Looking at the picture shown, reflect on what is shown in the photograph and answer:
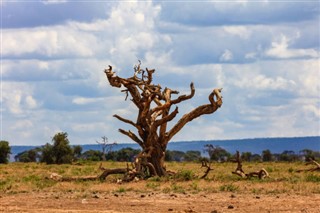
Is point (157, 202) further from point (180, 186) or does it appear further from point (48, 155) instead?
point (48, 155)

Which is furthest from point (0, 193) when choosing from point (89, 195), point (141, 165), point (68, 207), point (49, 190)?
point (141, 165)

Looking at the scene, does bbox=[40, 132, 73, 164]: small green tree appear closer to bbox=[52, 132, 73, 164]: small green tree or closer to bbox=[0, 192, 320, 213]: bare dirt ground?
bbox=[52, 132, 73, 164]: small green tree

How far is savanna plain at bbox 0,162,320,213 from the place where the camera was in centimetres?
2188

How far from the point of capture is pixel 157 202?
23.4 metres

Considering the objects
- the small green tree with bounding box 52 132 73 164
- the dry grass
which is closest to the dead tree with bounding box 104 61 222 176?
the dry grass

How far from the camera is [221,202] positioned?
921 inches

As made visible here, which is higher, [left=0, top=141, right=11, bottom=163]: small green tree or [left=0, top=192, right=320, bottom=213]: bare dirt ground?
[left=0, top=141, right=11, bottom=163]: small green tree

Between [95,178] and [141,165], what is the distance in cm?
202

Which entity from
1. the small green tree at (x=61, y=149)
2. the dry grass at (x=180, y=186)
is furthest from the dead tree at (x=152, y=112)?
the small green tree at (x=61, y=149)

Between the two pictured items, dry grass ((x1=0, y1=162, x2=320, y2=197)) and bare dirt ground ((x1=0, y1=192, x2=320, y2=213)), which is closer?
bare dirt ground ((x1=0, y1=192, x2=320, y2=213))

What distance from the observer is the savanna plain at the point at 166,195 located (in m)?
21.9

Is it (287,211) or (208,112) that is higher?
(208,112)

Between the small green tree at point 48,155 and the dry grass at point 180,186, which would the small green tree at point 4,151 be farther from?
the dry grass at point 180,186

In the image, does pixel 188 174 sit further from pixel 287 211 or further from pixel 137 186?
pixel 287 211
